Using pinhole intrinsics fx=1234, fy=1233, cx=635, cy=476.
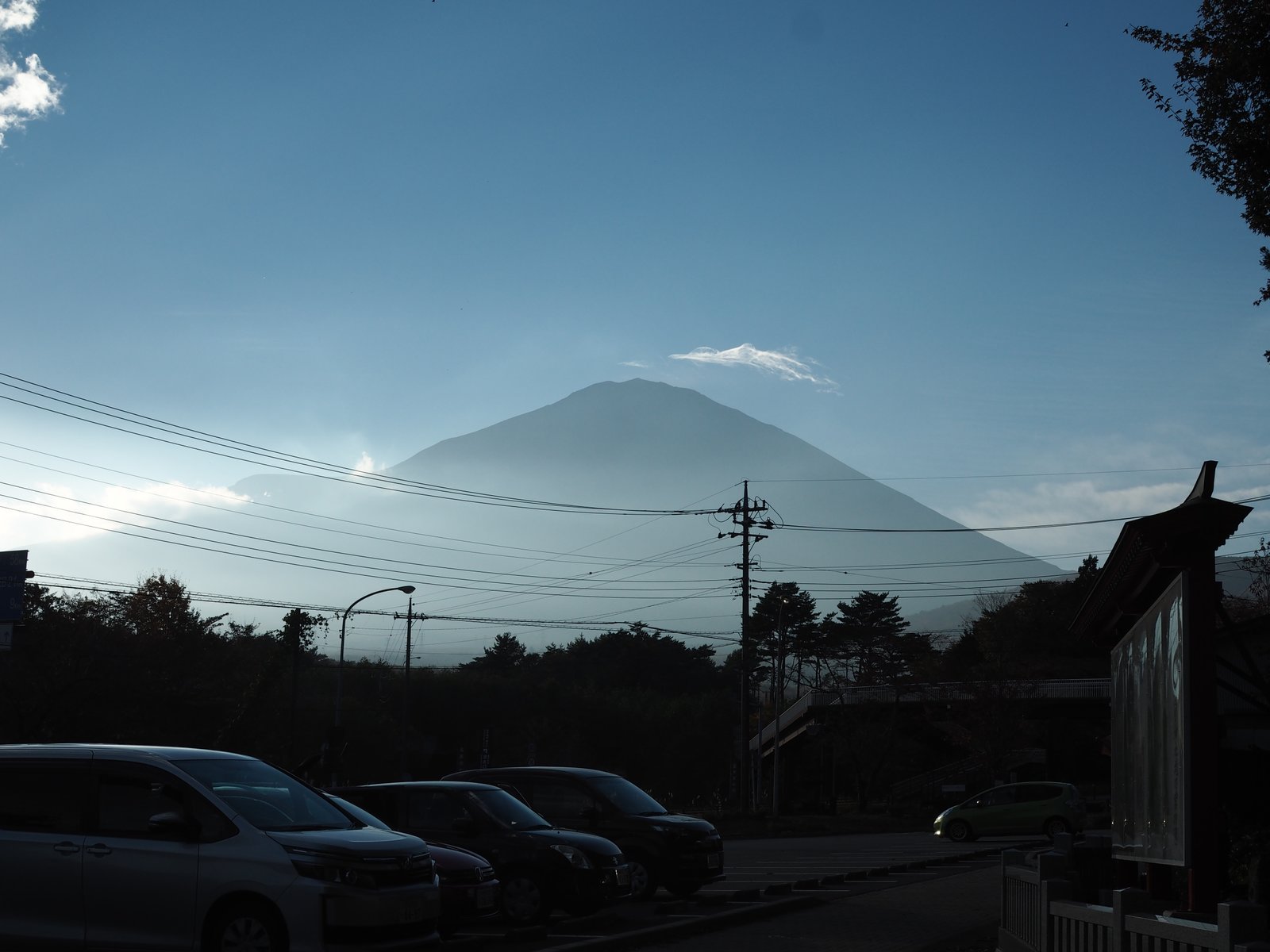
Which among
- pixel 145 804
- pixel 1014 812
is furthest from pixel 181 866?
pixel 1014 812

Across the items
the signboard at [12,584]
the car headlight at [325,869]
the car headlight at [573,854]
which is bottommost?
the car headlight at [573,854]

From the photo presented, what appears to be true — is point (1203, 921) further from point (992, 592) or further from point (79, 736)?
point (992, 592)

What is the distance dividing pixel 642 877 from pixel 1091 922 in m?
9.62

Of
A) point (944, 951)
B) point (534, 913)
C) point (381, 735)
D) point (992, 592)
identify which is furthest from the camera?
point (992, 592)

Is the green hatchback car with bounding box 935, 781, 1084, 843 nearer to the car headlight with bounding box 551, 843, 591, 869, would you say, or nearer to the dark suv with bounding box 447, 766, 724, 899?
the dark suv with bounding box 447, 766, 724, 899

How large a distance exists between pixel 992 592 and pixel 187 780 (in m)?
89.3

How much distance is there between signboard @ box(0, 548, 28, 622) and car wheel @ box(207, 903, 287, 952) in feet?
96.8

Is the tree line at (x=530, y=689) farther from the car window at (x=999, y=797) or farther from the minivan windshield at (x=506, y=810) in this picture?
the minivan windshield at (x=506, y=810)

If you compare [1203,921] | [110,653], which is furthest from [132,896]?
[110,653]

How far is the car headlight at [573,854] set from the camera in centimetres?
1334

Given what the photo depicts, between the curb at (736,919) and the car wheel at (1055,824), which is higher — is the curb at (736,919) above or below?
above

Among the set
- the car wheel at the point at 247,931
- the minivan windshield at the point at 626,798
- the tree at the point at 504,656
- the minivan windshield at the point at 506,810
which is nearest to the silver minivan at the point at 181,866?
the car wheel at the point at 247,931

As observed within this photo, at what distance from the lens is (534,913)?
523 inches

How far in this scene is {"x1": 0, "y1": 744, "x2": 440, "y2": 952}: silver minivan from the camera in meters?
9.01
